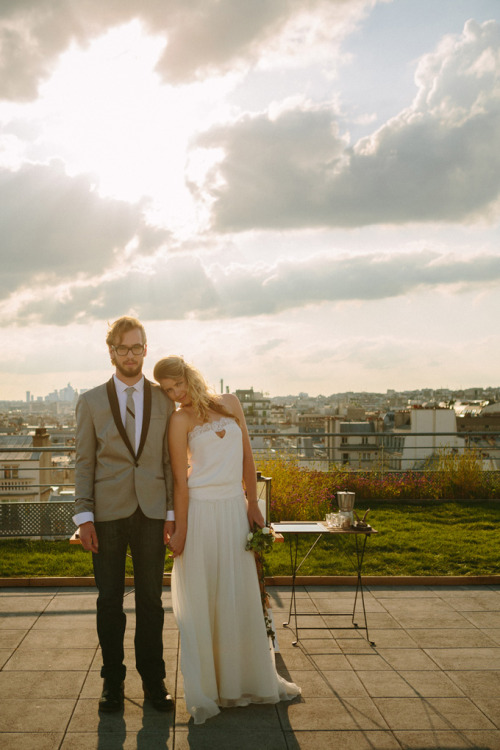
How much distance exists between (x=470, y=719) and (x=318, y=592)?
7.43 feet

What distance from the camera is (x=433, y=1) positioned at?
6762mm

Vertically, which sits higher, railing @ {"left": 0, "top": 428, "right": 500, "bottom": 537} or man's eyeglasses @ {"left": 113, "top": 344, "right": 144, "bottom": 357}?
man's eyeglasses @ {"left": 113, "top": 344, "right": 144, "bottom": 357}

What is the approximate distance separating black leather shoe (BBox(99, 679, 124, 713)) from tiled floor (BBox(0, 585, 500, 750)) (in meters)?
0.05

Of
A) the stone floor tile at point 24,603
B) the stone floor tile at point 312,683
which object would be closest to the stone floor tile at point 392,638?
the stone floor tile at point 312,683

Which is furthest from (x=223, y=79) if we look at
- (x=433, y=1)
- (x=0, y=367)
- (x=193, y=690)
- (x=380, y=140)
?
(x=0, y=367)

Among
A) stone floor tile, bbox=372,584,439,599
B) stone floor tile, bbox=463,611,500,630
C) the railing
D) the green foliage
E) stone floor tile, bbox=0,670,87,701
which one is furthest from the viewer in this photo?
the green foliage

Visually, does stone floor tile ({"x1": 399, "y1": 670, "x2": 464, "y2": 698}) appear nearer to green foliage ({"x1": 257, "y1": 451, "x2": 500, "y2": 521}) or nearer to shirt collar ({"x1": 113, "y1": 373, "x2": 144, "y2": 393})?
shirt collar ({"x1": 113, "y1": 373, "x2": 144, "y2": 393})

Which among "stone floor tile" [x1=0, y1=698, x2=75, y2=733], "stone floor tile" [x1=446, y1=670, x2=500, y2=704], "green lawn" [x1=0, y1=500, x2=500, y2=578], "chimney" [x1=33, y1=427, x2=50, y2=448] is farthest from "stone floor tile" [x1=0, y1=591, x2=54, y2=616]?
"chimney" [x1=33, y1=427, x2=50, y2=448]

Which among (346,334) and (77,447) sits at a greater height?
(346,334)

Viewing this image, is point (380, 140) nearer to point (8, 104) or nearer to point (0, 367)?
point (8, 104)

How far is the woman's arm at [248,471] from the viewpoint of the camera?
A: 133 inches

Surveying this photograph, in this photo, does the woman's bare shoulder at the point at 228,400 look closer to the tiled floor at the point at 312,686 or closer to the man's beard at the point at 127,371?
the man's beard at the point at 127,371

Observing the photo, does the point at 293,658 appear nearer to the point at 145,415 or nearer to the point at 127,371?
the point at 145,415

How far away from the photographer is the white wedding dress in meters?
3.16
